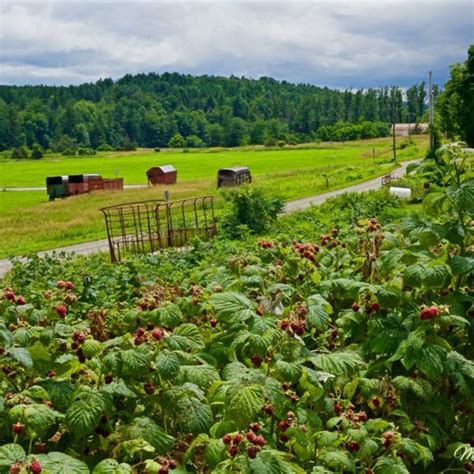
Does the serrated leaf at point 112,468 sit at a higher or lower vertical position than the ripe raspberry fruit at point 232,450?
lower

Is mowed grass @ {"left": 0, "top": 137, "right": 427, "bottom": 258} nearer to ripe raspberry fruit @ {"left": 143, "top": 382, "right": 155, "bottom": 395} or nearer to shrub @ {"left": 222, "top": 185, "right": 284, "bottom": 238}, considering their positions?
shrub @ {"left": 222, "top": 185, "right": 284, "bottom": 238}

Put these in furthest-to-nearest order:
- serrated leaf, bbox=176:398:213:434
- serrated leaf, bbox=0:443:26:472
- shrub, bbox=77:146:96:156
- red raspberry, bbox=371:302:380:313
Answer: shrub, bbox=77:146:96:156, red raspberry, bbox=371:302:380:313, serrated leaf, bbox=176:398:213:434, serrated leaf, bbox=0:443:26:472

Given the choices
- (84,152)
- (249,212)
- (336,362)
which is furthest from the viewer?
(84,152)

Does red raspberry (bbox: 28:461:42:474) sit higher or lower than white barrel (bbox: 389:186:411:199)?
higher

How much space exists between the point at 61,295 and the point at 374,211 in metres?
Result: 22.0

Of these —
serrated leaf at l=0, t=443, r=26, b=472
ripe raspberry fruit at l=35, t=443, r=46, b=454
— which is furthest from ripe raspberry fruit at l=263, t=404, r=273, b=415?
serrated leaf at l=0, t=443, r=26, b=472

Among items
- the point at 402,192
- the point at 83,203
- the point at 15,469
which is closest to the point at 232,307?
the point at 15,469

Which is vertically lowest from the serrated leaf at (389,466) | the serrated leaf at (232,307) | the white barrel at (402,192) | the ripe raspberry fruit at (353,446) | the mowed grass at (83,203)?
the mowed grass at (83,203)

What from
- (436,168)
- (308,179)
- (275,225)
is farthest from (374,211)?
(308,179)

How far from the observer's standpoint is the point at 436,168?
15.3 ft

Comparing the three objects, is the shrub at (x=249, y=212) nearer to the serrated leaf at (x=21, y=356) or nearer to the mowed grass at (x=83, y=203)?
the mowed grass at (x=83, y=203)

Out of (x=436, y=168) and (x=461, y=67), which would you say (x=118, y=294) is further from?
(x=461, y=67)

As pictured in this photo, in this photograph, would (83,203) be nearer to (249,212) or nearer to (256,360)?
(249,212)

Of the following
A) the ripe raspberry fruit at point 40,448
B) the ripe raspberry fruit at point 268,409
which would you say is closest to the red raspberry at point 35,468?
the ripe raspberry fruit at point 40,448
